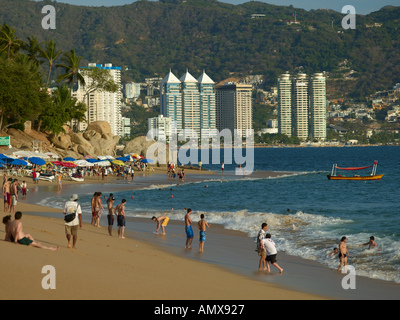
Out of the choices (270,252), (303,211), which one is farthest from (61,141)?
(270,252)

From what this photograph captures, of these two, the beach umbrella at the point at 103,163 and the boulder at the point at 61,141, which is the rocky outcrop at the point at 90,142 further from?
the beach umbrella at the point at 103,163

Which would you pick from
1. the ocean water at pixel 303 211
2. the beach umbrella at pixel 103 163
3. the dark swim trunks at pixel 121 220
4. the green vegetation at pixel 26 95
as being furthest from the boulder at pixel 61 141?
the dark swim trunks at pixel 121 220

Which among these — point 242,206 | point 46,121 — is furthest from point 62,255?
point 46,121

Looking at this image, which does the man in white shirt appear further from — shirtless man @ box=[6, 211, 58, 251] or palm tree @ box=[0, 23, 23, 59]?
palm tree @ box=[0, 23, 23, 59]

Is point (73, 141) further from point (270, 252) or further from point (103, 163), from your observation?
point (270, 252)

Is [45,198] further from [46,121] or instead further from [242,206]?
[46,121]
